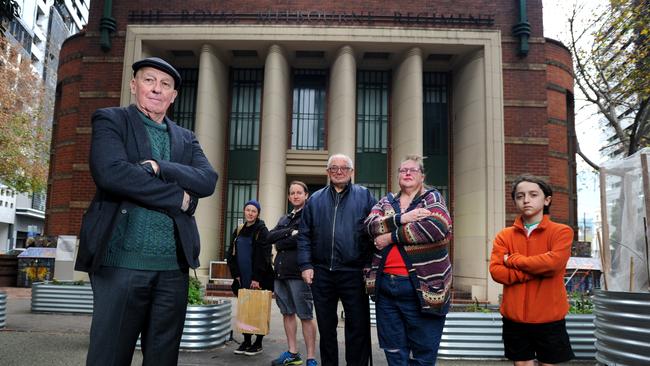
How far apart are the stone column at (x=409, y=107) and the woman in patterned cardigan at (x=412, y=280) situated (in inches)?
383

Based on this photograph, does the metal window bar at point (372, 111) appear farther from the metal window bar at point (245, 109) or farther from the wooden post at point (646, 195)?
the wooden post at point (646, 195)

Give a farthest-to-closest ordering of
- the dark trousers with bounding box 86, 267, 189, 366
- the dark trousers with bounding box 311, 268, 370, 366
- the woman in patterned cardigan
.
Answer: the dark trousers with bounding box 311, 268, 370, 366 < the woman in patterned cardigan < the dark trousers with bounding box 86, 267, 189, 366

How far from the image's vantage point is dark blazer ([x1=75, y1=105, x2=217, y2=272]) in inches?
79.3

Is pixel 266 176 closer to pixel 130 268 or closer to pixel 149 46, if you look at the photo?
pixel 149 46

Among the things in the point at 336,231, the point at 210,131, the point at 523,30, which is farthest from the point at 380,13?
the point at 336,231

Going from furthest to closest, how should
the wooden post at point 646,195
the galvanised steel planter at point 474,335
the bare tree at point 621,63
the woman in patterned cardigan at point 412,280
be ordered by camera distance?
the bare tree at point 621,63
the galvanised steel planter at point 474,335
the wooden post at point 646,195
the woman in patterned cardigan at point 412,280

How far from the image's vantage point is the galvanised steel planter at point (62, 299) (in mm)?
8125

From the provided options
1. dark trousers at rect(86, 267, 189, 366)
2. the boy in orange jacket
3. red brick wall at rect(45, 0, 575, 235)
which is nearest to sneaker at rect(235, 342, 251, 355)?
the boy in orange jacket

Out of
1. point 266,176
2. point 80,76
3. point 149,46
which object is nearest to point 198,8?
point 149,46

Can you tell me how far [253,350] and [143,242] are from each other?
13.4ft

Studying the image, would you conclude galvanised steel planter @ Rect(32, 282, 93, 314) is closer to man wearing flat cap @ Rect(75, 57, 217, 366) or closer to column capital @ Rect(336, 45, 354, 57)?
man wearing flat cap @ Rect(75, 57, 217, 366)

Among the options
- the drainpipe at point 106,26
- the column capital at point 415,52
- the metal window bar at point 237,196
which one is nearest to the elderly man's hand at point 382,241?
the column capital at point 415,52

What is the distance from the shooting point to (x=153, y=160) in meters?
2.17

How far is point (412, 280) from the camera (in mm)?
3539
